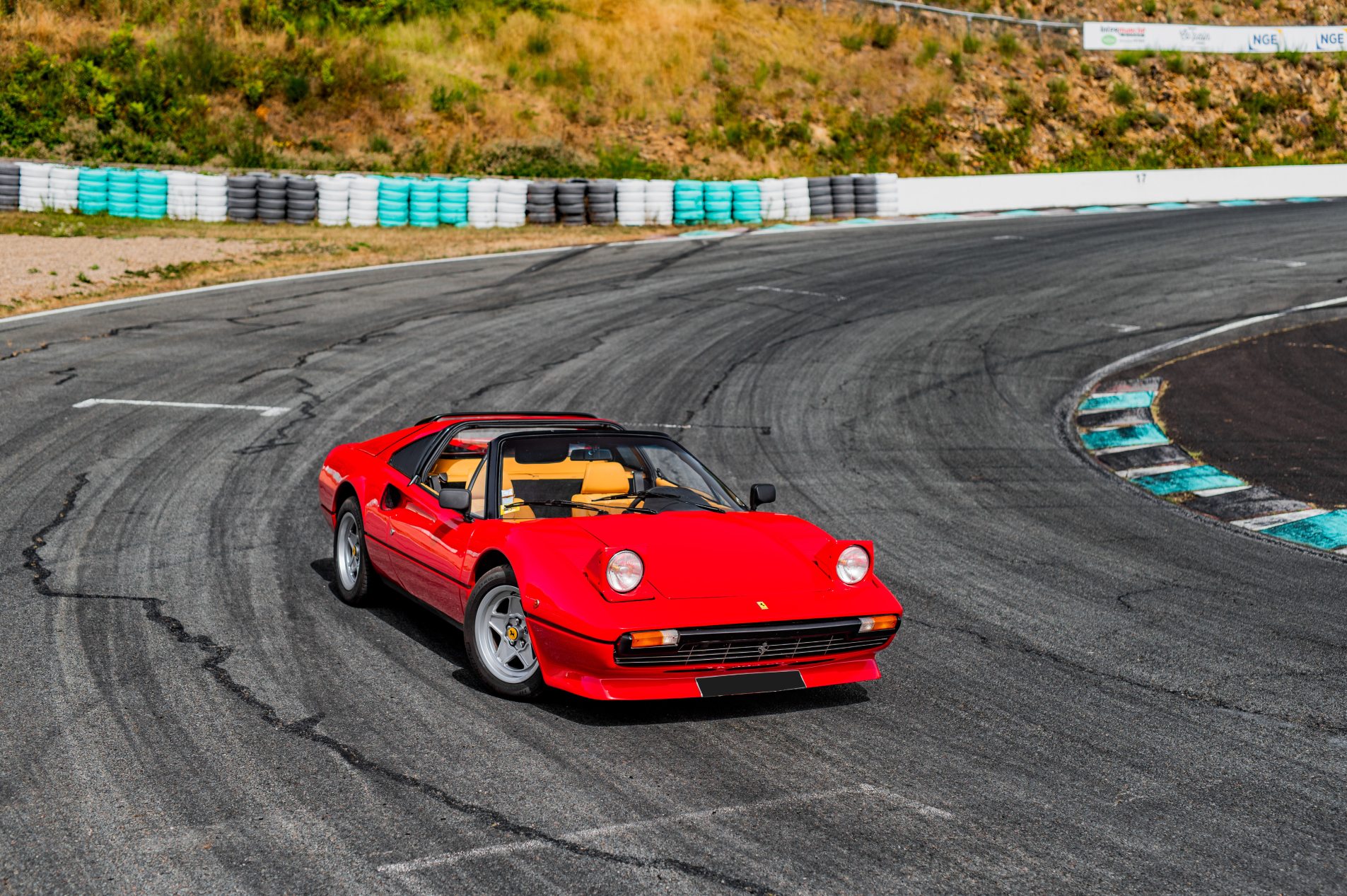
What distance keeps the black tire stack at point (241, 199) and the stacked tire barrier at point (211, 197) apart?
6 centimetres

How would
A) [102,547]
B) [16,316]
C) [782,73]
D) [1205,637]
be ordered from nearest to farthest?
1. [1205,637]
2. [102,547]
3. [16,316]
4. [782,73]

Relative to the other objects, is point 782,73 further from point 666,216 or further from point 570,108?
point 666,216

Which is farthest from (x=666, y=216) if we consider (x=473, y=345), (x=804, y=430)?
(x=804, y=430)

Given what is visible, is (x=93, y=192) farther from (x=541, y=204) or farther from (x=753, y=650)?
(x=753, y=650)

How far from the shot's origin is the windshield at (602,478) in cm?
596

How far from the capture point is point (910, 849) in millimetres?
3973

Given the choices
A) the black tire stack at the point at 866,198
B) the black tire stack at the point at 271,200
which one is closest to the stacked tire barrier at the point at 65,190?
the black tire stack at the point at 271,200

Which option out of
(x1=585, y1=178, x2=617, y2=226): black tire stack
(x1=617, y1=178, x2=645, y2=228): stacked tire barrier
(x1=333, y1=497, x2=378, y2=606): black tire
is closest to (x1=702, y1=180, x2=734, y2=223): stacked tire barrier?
(x1=617, y1=178, x2=645, y2=228): stacked tire barrier

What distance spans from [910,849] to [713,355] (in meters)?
11.2

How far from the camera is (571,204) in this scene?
25938 mm

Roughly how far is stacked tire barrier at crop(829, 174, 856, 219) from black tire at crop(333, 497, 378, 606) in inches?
895

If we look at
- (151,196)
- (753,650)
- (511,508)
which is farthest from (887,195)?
(753,650)

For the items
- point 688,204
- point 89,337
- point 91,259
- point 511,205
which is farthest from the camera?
point 688,204

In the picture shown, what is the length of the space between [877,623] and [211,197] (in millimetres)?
23477
